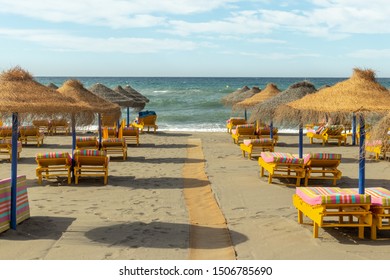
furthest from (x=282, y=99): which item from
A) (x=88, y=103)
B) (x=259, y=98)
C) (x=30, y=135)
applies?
(x=30, y=135)

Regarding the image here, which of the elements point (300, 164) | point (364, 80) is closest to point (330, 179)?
point (300, 164)

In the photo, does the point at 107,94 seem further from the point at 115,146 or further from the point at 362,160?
the point at 362,160

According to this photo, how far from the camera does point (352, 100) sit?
25.7ft

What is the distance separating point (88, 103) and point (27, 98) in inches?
97.2

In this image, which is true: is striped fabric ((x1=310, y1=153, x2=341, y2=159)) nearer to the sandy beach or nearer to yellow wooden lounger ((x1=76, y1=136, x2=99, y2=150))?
the sandy beach

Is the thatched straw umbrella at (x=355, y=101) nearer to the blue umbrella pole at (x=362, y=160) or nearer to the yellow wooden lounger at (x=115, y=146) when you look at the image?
the blue umbrella pole at (x=362, y=160)

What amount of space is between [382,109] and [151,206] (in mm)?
4046

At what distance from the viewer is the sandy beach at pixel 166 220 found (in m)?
6.02

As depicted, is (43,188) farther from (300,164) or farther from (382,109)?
(382,109)

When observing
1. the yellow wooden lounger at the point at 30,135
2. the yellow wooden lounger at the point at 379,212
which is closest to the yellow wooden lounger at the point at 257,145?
the yellow wooden lounger at the point at 379,212

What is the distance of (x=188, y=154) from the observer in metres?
15.8

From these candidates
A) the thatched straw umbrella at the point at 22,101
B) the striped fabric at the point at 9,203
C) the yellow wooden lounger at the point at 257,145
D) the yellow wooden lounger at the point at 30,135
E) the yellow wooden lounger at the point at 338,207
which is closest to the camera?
the yellow wooden lounger at the point at 338,207

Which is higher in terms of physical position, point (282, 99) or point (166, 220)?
point (282, 99)

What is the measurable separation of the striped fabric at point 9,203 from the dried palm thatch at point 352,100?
4.80m
